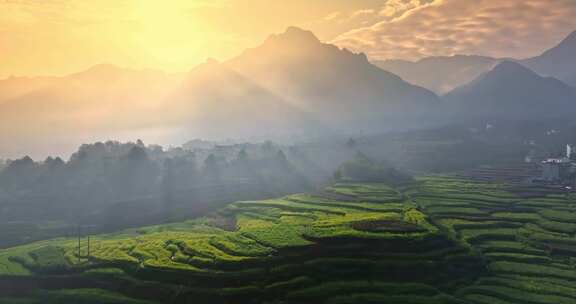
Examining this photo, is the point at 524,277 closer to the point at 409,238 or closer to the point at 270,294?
the point at 409,238

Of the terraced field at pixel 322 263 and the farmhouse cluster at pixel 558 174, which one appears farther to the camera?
the farmhouse cluster at pixel 558 174

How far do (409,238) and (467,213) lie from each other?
32533 mm

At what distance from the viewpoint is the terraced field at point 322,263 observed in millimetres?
72562

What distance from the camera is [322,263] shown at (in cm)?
7894

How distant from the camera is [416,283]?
74625mm

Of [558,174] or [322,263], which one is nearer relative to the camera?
[322,263]

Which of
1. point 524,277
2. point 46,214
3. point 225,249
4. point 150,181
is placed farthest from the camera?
point 150,181

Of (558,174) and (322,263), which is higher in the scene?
(558,174)

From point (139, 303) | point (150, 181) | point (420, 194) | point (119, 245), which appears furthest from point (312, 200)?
point (150, 181)

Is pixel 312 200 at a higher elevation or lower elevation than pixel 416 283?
higher

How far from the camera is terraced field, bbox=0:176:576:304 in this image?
72562 millimetres

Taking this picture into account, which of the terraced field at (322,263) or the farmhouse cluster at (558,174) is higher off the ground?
the farmhouse cluster at (558,174)

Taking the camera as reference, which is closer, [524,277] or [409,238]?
[524,277]

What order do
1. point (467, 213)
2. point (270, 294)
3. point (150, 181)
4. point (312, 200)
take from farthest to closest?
1. point (150, 181)
2. point (312, 200)
3. point (467, 213)
4. point (270, 294)
